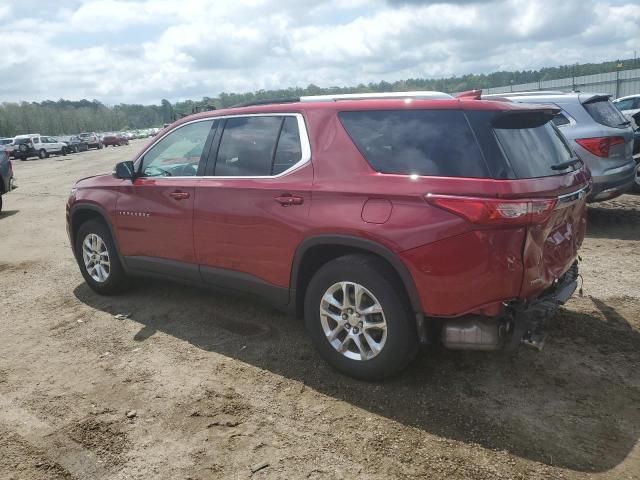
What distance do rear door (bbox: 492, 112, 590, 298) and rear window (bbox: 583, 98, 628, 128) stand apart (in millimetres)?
4076

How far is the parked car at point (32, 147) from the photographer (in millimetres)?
37344

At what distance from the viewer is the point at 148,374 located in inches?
153

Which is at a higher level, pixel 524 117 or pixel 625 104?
pixel 524 117

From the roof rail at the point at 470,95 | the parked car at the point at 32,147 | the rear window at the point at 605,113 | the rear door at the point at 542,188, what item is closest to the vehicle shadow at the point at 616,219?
the rear window at the point at 605,113

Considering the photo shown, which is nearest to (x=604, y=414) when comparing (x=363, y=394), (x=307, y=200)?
(x=363, y=394)

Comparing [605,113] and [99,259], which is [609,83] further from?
[99,259]

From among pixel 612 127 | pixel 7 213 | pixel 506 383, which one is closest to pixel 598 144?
pixel 612 127

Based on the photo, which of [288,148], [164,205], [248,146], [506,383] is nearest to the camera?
[506,383]

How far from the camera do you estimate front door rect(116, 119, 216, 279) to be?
4.51 meters

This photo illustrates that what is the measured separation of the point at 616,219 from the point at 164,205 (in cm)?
653

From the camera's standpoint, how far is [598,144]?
6883 millimetres

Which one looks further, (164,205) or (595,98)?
(595,98)

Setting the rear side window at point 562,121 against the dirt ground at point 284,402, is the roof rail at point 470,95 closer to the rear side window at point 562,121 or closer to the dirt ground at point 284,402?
the dirt ground at point 284,402

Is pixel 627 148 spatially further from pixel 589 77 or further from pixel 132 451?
pixel 589 77
